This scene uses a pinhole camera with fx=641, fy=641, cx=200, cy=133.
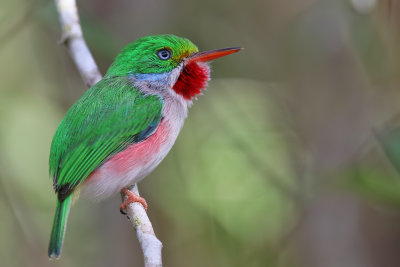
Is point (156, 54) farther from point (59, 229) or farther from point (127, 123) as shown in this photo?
point (59, 229)

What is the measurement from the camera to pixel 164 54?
3.65 meters

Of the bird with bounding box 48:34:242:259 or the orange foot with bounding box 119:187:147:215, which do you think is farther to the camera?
the orange foot with bounding box 119:187:147:215

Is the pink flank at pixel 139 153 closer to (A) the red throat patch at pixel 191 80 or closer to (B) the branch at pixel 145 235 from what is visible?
(B) the branch at pixel 145 235

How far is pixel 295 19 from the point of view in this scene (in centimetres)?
514

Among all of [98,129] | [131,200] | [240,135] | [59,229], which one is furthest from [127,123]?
[240,135]

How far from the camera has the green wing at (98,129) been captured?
3.17m

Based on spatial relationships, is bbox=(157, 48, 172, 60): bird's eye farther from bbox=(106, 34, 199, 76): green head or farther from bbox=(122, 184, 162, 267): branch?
bbox=(122, 184, 162, 267): branch

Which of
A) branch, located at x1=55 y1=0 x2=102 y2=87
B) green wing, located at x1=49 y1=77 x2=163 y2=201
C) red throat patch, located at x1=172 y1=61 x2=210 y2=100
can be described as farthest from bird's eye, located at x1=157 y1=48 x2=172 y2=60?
branch, located at x1=55 y1=0 x2=102 y2=87

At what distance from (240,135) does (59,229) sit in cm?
250

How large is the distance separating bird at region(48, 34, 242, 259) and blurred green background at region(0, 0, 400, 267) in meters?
0.89

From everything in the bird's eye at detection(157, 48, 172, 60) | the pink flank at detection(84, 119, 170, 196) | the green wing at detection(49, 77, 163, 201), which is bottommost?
the pink flank at detection(84, 119, 170, 196)

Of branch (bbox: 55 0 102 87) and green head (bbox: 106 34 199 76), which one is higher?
branch (bbox: 55 0 102 87)

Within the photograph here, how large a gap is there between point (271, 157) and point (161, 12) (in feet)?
4.84

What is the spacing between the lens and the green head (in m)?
3.64
